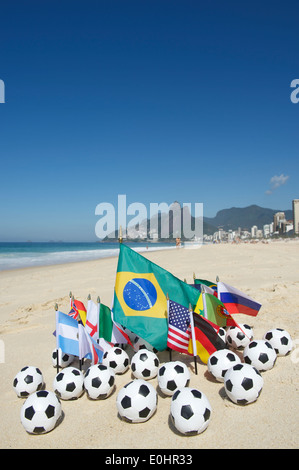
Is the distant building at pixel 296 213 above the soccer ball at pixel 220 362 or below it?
above

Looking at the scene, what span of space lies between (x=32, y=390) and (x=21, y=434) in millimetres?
993

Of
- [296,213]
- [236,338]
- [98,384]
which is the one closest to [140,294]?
[98,384]

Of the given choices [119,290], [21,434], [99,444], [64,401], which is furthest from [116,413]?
[119,290]

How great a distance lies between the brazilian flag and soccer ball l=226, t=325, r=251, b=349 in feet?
4.03

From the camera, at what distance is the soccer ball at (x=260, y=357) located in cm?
503

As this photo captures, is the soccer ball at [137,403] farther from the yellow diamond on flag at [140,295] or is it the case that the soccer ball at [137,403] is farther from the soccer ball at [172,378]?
the yellow diamond on flag at [140,295]

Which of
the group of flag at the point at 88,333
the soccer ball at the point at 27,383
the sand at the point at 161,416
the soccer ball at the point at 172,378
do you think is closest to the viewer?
the sand at the point at 161,416

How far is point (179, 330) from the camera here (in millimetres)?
5207

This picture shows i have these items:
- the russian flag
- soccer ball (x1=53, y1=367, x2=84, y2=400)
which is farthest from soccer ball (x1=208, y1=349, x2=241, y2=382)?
soccer ball (x1=53, y1=367, x2=84, y2=400)

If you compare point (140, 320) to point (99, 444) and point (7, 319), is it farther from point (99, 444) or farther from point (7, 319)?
point (7, 319)

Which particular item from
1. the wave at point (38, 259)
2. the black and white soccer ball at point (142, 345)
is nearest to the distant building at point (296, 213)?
the wave at point (38, 259)

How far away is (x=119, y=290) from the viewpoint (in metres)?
5.66

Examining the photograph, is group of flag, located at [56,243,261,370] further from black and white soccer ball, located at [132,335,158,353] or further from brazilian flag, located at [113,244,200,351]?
black and white soccer ball, located at [132,335,158,353]

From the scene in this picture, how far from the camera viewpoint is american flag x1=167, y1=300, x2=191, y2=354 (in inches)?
205
